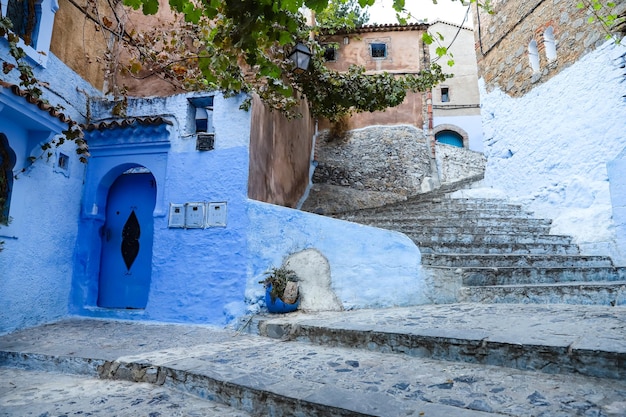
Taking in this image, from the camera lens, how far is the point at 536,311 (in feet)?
10.8

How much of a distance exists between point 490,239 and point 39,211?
5.59m

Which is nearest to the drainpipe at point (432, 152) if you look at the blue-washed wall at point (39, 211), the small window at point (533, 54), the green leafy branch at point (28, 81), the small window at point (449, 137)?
the small window at point (533, 54)

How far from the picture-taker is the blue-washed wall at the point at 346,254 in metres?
4.37

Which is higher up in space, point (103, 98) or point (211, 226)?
point (103, 98)

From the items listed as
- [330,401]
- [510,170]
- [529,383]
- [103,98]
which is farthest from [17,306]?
[510,170]

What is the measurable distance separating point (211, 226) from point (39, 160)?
2.19 meters

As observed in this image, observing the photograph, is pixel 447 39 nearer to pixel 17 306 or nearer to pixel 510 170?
pixel 510 170

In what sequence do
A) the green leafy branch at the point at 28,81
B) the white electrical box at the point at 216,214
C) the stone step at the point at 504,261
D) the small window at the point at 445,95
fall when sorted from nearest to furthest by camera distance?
the green leafy branch at the point at 28,81 < the stone step at the point at 504,261 < the white electrical box at the point at 216,214 < the small window at the point at 445,95

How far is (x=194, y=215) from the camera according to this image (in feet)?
16.0

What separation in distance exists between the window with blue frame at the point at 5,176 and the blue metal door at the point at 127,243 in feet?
4.43

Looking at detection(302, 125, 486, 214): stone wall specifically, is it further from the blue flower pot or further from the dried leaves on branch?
the blue flower pot

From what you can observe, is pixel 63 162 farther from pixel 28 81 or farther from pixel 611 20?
pixel 611 20

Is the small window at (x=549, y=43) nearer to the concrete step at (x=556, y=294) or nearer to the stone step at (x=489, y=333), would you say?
the concrete step at (x=556, y=294)

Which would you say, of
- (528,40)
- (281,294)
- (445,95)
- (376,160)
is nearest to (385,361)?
(281,294)
